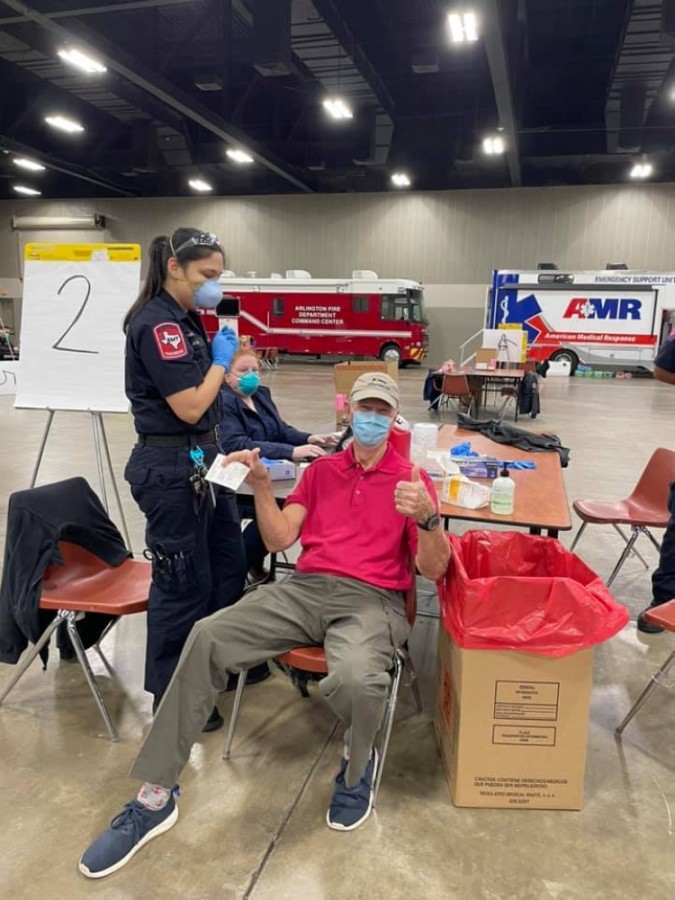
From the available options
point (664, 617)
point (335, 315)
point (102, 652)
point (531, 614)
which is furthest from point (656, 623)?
point (335, 315)

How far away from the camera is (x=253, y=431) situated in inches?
109

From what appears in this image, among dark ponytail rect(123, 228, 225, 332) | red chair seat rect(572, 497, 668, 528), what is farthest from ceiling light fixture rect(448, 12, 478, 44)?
dark ponytail rect(123, 228, 225, 332)

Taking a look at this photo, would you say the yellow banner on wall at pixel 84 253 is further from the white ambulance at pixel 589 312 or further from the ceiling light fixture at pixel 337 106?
the white ambulance at pixel 589 312

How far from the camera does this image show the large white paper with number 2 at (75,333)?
298 cm

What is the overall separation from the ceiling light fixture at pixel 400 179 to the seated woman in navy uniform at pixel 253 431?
44.4 feet

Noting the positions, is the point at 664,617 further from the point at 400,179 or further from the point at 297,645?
the point at 400,179

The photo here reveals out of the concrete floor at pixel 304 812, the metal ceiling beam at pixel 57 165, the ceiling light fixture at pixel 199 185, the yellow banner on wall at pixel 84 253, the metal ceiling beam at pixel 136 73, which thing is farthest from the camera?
the ceiling light fixture at pixel 199 185

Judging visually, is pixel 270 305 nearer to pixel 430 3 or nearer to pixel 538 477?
pixel 430 3

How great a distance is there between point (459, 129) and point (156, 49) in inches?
261

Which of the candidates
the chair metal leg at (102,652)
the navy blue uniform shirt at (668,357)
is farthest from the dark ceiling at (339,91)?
the chair metal leg at (102,652)

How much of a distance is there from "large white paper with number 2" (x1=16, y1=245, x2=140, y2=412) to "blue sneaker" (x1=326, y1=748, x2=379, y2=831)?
1999 mm

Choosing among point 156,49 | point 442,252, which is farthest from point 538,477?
point 442,252

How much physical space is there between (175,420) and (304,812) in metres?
1.15

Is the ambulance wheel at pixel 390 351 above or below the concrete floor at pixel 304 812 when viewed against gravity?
above
